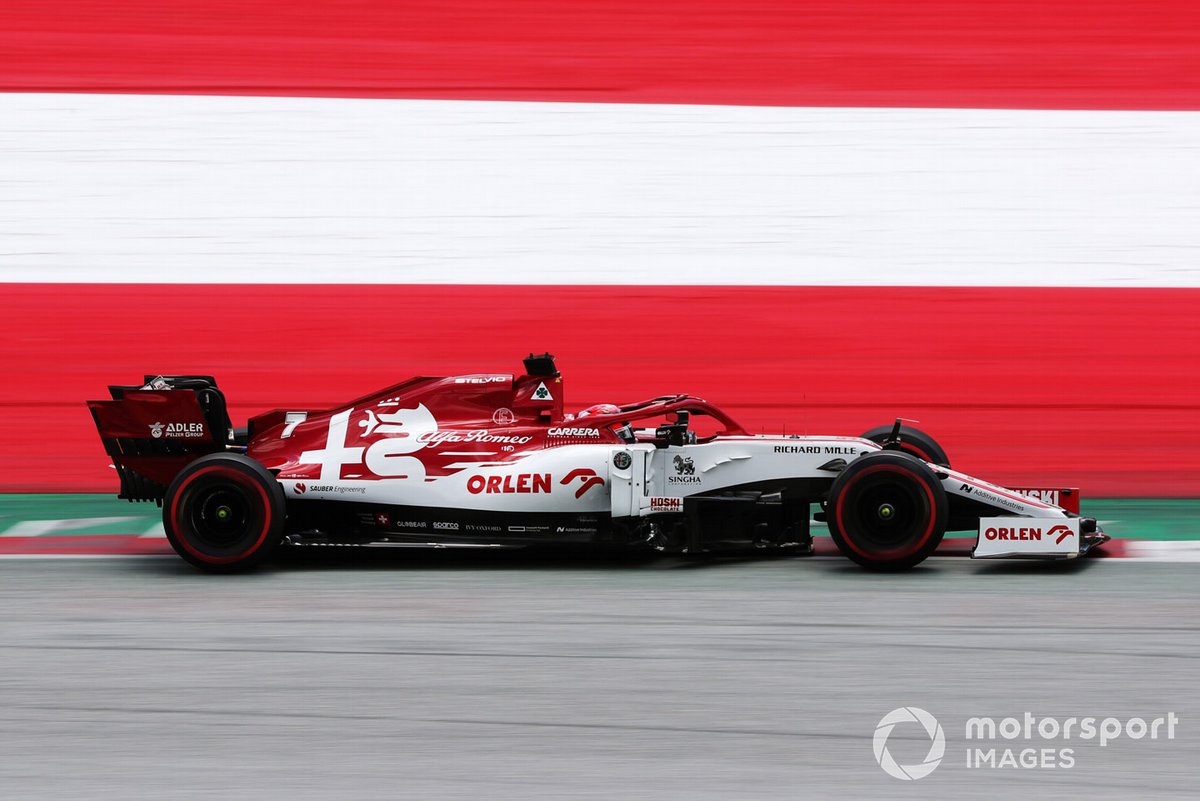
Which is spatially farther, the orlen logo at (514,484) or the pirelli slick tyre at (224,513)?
the orlen logo at (514,484)

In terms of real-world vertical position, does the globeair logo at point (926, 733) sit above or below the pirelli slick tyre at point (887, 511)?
below

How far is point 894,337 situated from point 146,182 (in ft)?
19.2

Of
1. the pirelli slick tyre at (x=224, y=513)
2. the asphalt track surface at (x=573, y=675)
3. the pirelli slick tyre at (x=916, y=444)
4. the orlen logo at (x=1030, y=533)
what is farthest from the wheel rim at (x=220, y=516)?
the orlen logo at (x=1030, y=533)

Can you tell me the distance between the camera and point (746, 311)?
33.7ft

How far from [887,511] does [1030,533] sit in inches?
28.0

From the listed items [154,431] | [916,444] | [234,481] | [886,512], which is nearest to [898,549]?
[886,512]

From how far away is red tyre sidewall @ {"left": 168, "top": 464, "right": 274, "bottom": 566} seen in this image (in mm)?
6676

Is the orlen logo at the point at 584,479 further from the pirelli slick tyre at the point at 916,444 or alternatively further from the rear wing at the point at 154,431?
the rear wing at the point at 154,431

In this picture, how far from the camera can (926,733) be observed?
14.3 ft

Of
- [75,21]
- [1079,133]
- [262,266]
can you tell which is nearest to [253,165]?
[262,266]

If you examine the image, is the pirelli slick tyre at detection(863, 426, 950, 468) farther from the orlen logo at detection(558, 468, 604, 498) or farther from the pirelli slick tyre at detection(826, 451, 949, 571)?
the orlen logo at detection(558, 468, 604, 498)

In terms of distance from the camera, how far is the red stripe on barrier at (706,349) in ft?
33.2

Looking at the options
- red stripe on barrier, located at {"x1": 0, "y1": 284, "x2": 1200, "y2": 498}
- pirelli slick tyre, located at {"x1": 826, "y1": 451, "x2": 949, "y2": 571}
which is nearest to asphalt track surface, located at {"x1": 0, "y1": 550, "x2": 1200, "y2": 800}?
pirelli slick tyre, located at {"x1": 826, "y1": 451, "x2": 949, "y2": 571}

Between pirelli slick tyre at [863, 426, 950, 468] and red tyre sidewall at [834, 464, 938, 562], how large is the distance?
1263 millimetres
